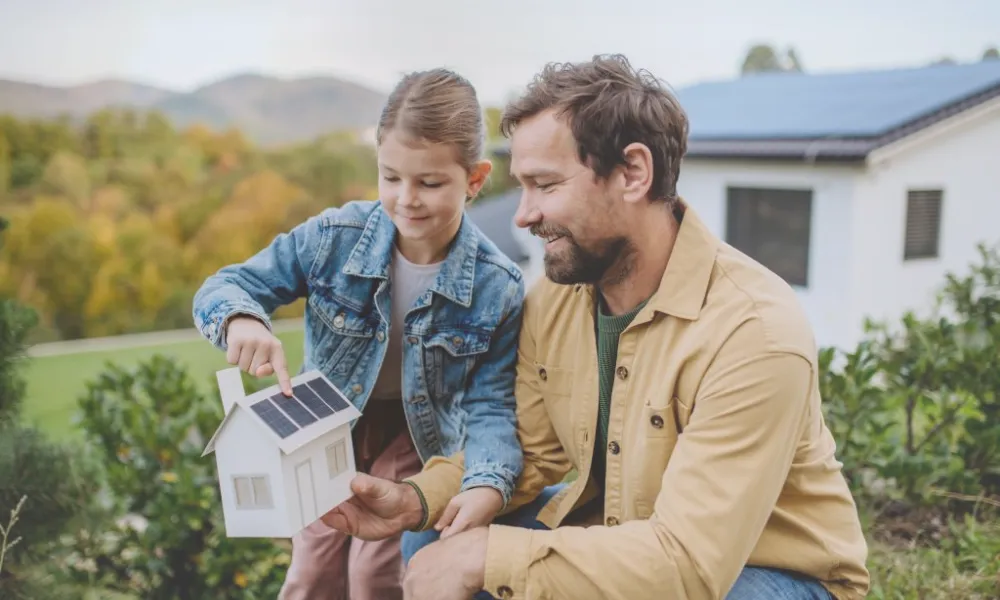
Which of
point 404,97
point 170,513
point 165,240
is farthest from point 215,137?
point 404,97

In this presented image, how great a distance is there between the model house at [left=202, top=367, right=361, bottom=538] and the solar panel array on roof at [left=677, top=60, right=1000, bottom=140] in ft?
21.0

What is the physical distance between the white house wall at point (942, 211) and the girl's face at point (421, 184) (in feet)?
25.4

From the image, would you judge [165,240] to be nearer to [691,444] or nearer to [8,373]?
[8,373]

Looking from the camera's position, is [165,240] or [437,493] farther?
[165,240]

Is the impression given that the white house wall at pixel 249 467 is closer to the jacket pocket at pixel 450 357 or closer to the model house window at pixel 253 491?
the model house window at pixel 253 491

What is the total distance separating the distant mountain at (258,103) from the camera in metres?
12.4

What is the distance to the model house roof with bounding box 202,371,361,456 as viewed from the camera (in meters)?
1.68

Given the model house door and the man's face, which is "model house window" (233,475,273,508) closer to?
the model house door

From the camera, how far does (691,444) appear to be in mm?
1738

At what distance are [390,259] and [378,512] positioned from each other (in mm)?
657

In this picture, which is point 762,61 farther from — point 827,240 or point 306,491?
point 306,491

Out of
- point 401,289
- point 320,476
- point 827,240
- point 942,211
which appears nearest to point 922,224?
point 942,211

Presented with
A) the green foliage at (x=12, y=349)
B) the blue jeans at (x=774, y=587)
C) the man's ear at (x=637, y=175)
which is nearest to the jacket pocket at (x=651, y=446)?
the blue jeans at (x=774, y=587)

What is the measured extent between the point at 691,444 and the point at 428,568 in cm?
61
